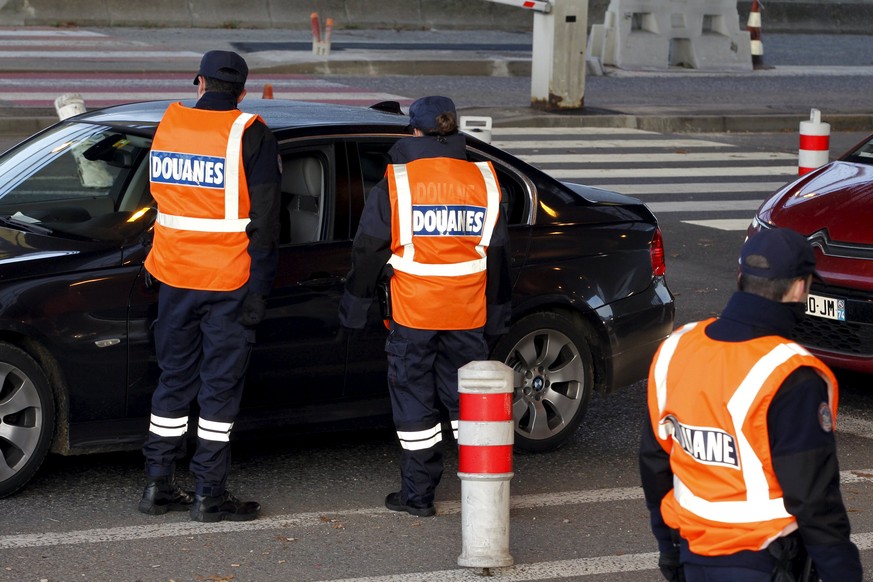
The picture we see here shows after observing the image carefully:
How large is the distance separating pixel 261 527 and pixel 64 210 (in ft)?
5.55

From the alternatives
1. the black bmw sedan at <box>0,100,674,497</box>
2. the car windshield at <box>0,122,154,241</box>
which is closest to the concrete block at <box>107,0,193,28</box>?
the black bmw sedan at <box>0,100,674,497</box>

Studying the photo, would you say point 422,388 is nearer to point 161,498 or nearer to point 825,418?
point 161,498

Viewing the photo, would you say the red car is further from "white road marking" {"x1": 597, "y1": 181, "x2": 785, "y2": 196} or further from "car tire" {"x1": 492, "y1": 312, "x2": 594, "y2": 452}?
"white road marking" {"x1": 597, "y1": 181, "x2": 785, "y2": 196}

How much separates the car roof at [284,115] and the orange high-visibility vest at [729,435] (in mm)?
3088

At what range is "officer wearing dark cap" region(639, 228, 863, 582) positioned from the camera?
3.28m

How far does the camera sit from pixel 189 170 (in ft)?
18.0

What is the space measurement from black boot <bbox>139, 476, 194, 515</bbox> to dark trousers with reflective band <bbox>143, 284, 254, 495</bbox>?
0.04m

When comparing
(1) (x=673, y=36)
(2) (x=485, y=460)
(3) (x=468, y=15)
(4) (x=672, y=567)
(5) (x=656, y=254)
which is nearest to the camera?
(4) (x=672, y=567)

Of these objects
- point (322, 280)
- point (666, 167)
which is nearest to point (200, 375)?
point (322, 280)

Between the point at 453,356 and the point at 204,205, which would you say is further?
the point at 453,356

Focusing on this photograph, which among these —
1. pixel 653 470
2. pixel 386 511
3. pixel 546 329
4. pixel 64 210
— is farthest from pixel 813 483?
pixel 64 210

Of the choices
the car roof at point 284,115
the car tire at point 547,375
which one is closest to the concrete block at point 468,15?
the car roof at point 284,115

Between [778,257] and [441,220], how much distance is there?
7.43ft

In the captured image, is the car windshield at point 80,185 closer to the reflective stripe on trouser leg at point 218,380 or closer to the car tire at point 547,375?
→ the reflective stripe on trouser leg at point 218,380
